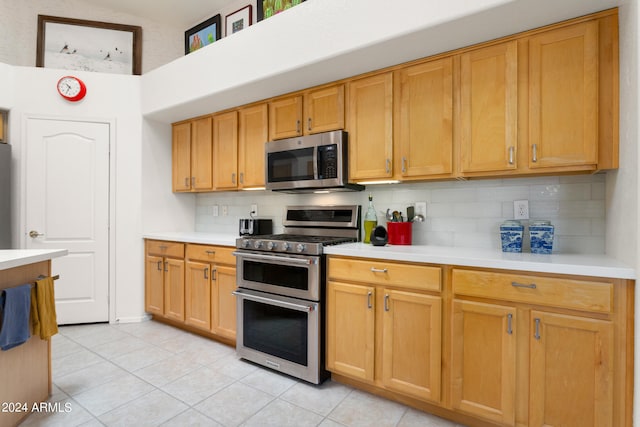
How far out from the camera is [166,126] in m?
3.87

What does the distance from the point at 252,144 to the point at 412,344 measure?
2176 millimetres

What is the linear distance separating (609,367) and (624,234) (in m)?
0.61

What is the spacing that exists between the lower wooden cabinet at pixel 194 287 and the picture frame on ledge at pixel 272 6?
2139 mm

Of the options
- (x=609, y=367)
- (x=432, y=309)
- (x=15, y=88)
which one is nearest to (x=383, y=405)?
(x=432, y=309)

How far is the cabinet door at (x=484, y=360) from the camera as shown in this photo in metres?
1.68

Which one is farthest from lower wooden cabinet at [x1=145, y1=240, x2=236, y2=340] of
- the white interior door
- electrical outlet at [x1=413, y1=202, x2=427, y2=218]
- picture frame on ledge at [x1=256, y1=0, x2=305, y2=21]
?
picture frame on ledge at [x1=256, y1=0, x2=305, y2=21]

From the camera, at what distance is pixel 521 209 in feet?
6.98

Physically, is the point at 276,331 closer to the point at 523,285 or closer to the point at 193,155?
the point at 523,285

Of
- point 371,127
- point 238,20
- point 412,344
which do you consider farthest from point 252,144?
point 412,344

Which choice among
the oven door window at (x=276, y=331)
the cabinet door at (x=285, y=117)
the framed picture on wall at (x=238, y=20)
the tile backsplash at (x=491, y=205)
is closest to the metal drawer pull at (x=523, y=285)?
the tile backsplash at (x=491, y=205)

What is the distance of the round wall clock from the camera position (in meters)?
3.37

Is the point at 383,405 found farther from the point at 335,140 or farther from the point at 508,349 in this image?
the point at 335,140

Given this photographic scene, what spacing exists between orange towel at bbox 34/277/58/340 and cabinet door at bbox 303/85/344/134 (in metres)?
2.01

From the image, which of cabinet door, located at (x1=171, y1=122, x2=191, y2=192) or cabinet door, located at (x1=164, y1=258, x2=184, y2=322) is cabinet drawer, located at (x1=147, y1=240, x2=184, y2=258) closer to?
Result: cabinet door, located at (x1=164, y1=258, x2=184, y2=322)
